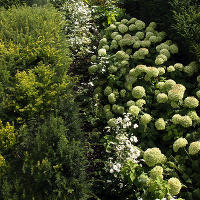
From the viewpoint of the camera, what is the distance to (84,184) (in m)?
2.57

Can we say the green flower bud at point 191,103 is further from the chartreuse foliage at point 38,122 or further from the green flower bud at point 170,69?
the chartreuse foliage at point 38,122

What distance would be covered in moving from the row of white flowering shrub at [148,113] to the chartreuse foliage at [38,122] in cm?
72

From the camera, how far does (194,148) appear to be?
3.19 meters

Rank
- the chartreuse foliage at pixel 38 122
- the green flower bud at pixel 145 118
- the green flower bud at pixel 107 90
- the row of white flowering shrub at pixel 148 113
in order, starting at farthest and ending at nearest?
1. the green flower bud at pixel 107 90
2. the green flower bud at pixel 145 118
3. the row of white flowering shrub at pixel 148 113
4. the chartreuse foliage at pixel 38 122

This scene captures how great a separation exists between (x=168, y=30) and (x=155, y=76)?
1.41 m

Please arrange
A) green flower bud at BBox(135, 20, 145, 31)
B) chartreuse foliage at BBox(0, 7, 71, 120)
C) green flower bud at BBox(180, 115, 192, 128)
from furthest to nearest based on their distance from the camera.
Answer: green flower bud at BBox(135, 20, 145, 31) < green flower bud at BBox(180, 115, 192, 128) < chartreuse foliage at BBox(0, 7, 71, 120)

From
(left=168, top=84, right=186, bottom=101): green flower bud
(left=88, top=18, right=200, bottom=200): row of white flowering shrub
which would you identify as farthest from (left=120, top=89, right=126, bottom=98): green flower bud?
(left=168, top=84, right=186, bottom=101): green flower bud

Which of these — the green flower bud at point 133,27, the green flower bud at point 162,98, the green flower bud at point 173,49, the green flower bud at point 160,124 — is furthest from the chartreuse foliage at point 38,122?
the green flower bud at point 173,49

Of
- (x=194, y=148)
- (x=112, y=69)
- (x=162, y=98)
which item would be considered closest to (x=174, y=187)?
(x=194, y=148)

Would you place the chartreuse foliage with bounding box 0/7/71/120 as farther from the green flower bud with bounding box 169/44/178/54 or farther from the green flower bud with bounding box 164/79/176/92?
the green flower bud with bounding box 169/44/178/54

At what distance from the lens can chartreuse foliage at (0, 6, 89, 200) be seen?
251 centimetres

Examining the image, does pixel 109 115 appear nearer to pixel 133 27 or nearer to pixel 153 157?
pixel 153 157

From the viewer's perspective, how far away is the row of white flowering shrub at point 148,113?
3.06 metres

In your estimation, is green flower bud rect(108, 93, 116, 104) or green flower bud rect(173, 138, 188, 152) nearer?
green flower bud rect(173, 138, 188, 152)
